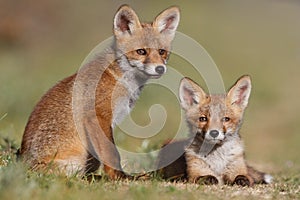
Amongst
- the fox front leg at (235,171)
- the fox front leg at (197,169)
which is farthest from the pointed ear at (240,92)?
the fox front leg at (197,169)

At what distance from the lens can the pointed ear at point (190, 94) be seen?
25.5 ft

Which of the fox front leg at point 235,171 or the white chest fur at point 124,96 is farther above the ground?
the white chest fur at point 124,96

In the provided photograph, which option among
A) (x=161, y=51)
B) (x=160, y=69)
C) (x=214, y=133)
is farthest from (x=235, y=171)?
(x=161, y=51)

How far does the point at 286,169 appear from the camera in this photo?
380 inches

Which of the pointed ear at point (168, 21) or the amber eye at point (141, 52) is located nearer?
the amber eye at point (141, 52)

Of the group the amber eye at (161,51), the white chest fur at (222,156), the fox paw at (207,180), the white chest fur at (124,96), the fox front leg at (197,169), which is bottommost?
the fox paw at (207,180)

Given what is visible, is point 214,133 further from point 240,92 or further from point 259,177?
point 259,177

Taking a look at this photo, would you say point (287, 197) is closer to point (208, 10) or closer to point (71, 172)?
point (71, 172)

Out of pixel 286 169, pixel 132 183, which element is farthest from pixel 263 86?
pixel 132 183

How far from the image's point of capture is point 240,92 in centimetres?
782

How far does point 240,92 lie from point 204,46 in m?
17.6

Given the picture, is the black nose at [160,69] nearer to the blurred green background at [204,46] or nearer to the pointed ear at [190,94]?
the pointed ear at [190,94]

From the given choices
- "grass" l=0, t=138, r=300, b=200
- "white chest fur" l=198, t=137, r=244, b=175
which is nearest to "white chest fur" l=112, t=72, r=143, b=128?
"grass" l=0, t=138, r=300, b=200

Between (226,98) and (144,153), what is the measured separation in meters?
1.69
